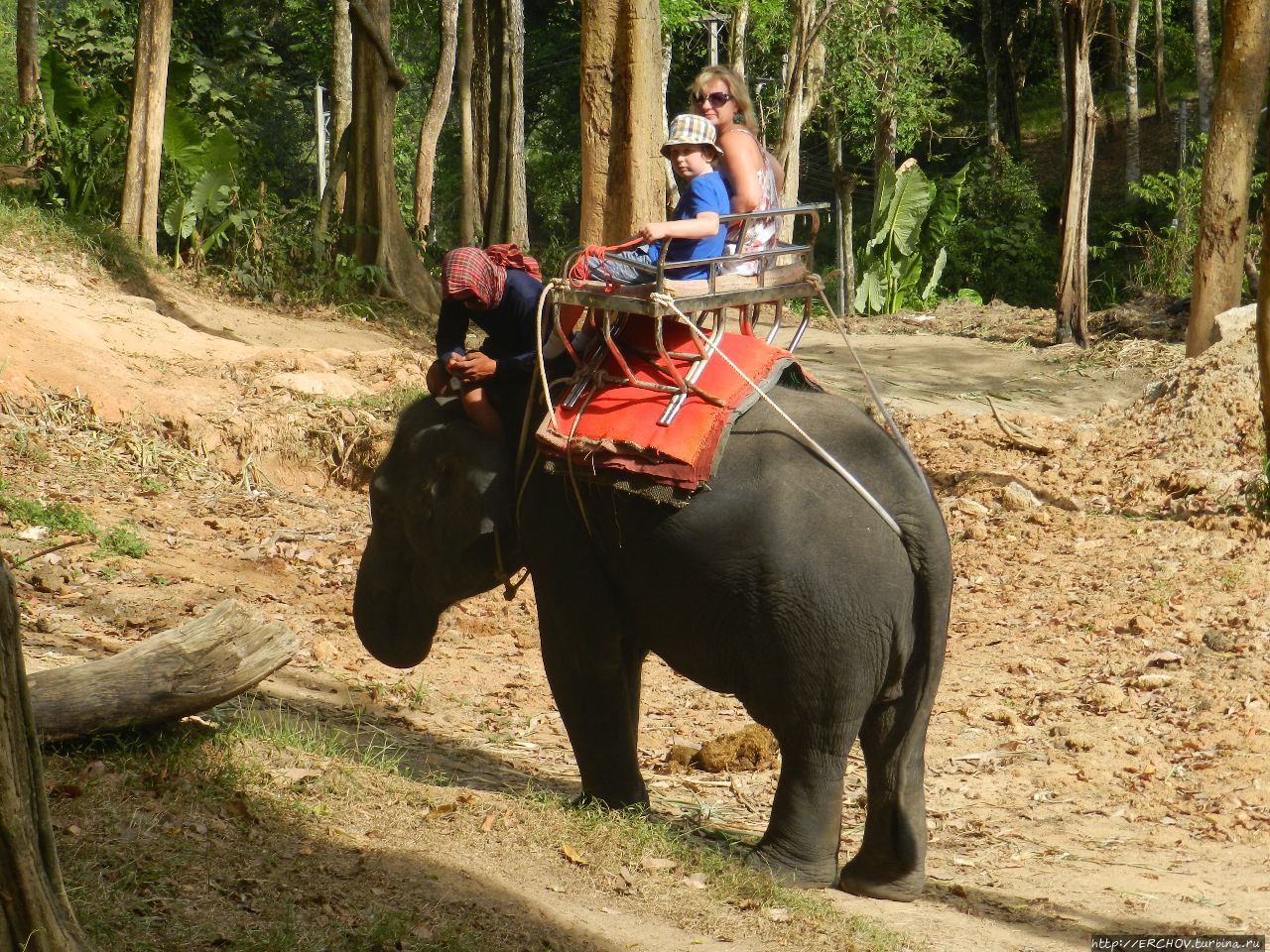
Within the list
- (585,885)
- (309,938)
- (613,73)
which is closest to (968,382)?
(613,73)

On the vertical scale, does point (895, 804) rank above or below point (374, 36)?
below

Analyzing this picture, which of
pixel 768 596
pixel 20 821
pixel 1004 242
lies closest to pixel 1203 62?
pixel 1004 242

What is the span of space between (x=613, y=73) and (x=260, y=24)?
83.8 ft

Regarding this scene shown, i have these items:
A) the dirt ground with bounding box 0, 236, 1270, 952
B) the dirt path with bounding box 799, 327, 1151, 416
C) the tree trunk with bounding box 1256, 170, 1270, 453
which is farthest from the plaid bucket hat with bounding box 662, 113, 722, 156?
the dirt path with bounding box 799, 327, 1151, 416

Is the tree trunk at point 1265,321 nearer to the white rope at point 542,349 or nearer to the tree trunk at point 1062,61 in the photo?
the white rope at point 542,349

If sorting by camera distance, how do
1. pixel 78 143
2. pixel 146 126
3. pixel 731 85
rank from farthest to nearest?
pixel 78 143
pixel 146 126
pixel 731 85

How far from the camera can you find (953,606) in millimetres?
8758

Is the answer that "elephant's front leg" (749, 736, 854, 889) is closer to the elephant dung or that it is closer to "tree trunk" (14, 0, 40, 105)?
the elephant dung

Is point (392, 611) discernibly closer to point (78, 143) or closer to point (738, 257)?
point (738, 257)

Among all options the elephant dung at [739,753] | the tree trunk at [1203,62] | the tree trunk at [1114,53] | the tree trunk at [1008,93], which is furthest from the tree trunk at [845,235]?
the elephant dung at [739,753]

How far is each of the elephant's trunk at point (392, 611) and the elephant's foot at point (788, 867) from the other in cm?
162

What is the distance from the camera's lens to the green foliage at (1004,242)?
95.0ft

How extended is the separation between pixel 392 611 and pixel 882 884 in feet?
7.15

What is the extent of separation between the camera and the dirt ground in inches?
205
